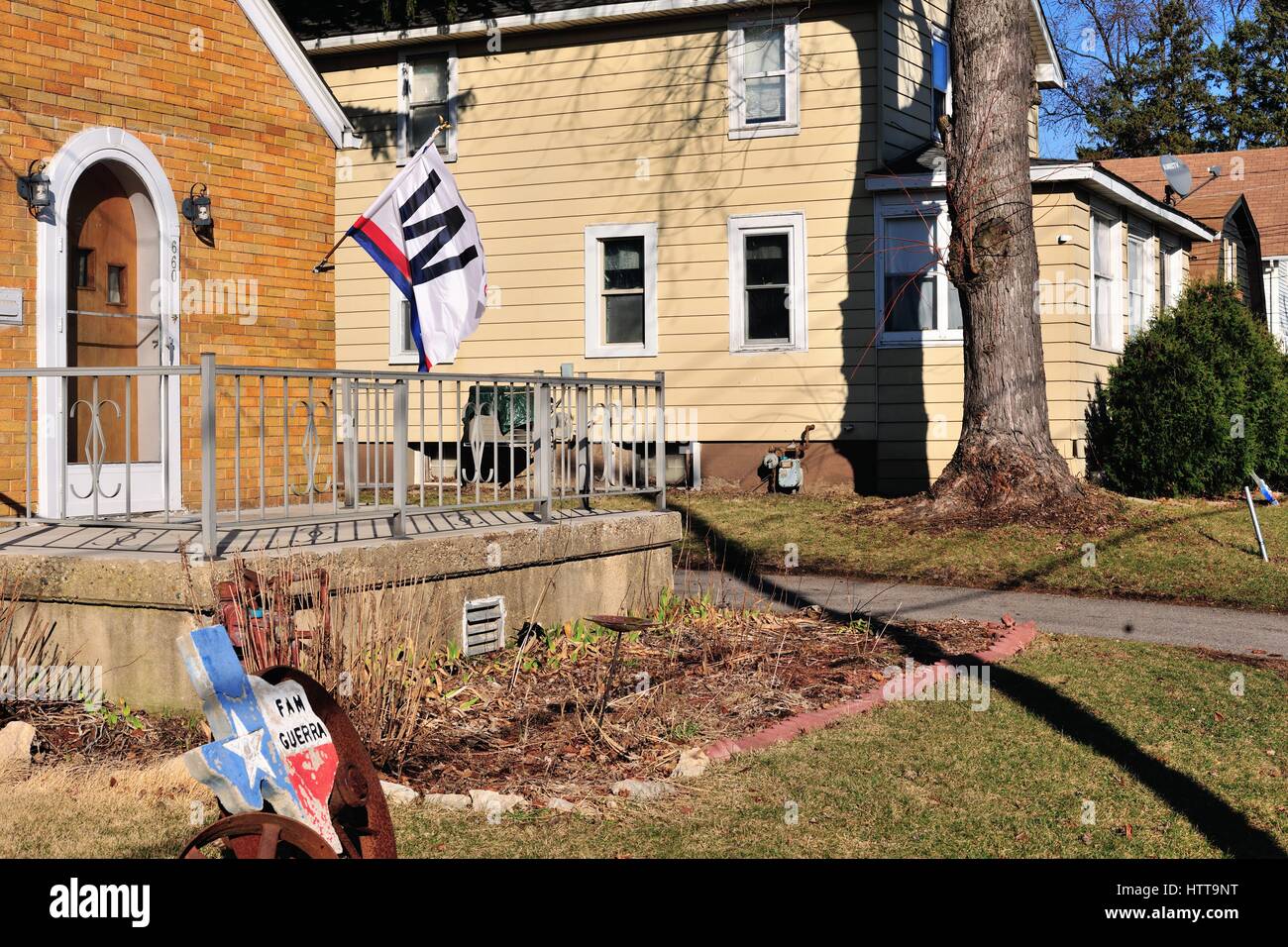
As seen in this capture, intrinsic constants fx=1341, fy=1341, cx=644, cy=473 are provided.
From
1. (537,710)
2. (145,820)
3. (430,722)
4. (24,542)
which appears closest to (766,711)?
(537,710)

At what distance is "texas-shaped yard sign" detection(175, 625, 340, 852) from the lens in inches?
139

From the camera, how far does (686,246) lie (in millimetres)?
17438

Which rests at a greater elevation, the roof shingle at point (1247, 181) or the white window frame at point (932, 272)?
the roof shingle at point (1247, 181)

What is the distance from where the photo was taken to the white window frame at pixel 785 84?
1692 cm

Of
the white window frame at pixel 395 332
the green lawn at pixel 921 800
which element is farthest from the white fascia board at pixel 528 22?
the green lawn at pixel 921 800

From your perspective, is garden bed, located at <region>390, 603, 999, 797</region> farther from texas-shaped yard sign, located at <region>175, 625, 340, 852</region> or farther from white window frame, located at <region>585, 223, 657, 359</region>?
white window frame, located at <region>585, 223, 657, 359</region>

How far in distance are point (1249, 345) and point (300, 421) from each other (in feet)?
38.2

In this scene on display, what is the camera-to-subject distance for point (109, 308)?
34.0ft

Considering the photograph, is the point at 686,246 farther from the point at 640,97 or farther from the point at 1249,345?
the point at 1249,345

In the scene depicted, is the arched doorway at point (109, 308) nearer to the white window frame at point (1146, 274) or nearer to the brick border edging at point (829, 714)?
the brick border edging at point (829, 714)

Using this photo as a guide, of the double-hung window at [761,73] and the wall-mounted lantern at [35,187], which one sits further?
the double-hung window at [761,73]

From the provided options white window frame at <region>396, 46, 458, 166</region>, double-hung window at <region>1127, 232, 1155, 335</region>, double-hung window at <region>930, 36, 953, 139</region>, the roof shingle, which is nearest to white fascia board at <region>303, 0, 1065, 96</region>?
white window frame at <region>396, 46, 458, 166</region>

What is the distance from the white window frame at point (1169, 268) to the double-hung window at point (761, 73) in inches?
297

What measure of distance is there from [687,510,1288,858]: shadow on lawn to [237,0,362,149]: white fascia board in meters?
6.21
